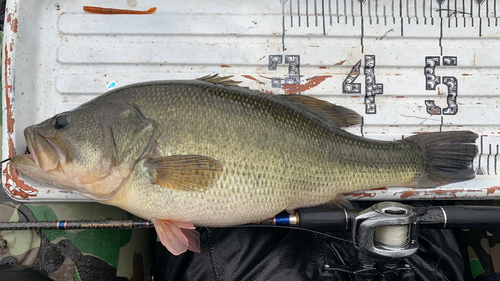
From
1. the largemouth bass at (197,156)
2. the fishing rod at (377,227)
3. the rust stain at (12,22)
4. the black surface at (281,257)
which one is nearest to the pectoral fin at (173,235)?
the largemouth bass at (197,156)

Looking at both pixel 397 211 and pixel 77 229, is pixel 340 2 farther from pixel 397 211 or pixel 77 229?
pixel 77 229

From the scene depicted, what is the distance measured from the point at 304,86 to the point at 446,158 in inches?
35.6

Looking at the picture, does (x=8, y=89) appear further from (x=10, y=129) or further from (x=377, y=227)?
(x=377, y=227)

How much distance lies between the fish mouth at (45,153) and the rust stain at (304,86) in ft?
4.18

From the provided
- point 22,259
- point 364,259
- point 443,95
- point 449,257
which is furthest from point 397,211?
point 22,259

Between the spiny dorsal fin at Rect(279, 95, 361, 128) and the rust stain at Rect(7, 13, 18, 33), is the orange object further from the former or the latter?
the spiny dorsal fin at Rect(279, 95, 361, 128)

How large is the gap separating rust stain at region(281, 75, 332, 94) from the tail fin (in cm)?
66

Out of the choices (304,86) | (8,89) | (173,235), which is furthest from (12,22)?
(304,86)

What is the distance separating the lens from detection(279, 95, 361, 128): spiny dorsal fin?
172 centimetres

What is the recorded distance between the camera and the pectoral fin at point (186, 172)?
140cm

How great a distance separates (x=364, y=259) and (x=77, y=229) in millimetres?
1521

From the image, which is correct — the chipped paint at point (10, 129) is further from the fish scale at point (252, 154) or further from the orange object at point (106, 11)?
the fish scale at point (252, 154)

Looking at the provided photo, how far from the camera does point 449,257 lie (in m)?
1.88

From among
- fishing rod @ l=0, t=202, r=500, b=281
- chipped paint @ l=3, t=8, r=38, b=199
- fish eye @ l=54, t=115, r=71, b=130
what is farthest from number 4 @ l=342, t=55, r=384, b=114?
chipped paint @ l=3, t=8, r=38, b=199
